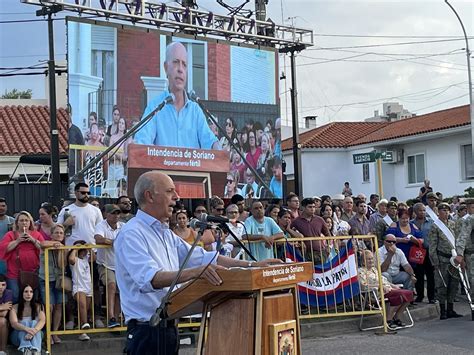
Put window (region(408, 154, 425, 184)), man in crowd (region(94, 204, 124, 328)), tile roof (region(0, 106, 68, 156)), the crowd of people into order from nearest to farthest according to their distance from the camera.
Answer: the crowd of people → man in crowd (region(94, 204, 124, 328)) → tile roof (region(0, 106, 68, 156)) → window (region(408, 154, 425, 184))

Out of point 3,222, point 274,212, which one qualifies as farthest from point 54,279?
point 274,212

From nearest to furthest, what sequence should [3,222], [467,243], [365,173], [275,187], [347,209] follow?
[3,222], [467,243], [347,209], [275,187], [365,173]

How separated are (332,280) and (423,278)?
8.52 feet

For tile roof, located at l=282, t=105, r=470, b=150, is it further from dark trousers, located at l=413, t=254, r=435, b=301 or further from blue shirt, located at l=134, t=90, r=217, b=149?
dark trousers, located at l=413, t=254, r=435, b=301

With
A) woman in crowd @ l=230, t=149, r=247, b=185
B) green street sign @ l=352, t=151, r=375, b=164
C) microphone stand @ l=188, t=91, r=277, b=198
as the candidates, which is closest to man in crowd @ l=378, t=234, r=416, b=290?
green street sign @ l=352, t=151, r=375, b=164

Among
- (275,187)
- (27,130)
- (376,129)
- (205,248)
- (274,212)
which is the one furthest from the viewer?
(376,129)

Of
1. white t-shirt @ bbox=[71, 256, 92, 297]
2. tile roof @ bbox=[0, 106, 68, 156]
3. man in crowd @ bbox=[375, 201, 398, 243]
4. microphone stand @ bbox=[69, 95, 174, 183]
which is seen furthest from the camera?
tile roof @ bbox=[0, 106, 68, 156]

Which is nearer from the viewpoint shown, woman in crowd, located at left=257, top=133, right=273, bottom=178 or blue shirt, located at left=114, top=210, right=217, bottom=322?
blue shirt, located at left=114, top=210, right=217, bottom=322

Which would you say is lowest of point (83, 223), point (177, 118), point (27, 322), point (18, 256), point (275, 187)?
point (27, 322)

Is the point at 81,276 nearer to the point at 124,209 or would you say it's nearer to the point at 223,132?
the point at 124,209

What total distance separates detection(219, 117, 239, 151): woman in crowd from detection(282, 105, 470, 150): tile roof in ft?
41.9

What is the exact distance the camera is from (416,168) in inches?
1262

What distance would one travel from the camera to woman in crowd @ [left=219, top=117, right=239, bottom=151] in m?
19.2

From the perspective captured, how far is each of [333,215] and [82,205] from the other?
4.66 metres
